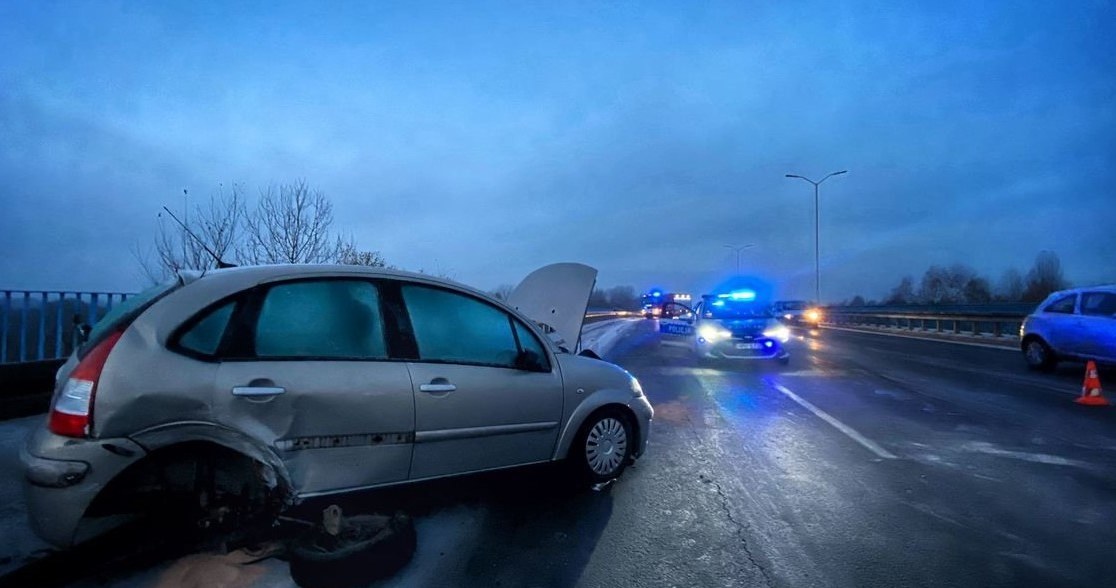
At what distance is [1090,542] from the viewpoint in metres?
4.21

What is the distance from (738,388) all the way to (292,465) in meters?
9.07

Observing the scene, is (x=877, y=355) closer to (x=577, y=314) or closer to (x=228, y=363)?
(x=577, y=314)

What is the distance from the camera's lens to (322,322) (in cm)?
401

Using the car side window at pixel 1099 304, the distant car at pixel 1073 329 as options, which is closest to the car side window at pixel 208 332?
the distant car at pixel 1073 329

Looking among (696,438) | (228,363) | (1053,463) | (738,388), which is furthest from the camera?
(738,388)

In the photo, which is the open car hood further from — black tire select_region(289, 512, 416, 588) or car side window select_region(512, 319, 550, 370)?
black tire select_region(289, 512, 416, 588)

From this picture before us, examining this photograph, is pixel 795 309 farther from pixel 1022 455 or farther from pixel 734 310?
pixel 1022 455

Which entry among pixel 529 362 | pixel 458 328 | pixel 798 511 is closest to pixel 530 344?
pixel 529 362

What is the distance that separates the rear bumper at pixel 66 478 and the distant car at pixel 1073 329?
15.4m

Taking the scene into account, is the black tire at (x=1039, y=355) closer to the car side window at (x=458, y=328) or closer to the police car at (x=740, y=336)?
the police car at (x=740, y=336)

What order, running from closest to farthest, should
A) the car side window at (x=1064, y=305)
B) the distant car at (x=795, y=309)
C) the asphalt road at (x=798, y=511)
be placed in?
the asphalt road at (x=798, y=511) < the car side window at (x=1064, y=305) < the distant car at (x=795, y=309)

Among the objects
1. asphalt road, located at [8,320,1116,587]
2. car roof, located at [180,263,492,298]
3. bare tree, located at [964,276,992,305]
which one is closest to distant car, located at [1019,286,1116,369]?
asphalt road, located at [8,320,1116,587]

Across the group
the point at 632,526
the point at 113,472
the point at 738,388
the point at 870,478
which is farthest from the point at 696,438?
the point at 113,472

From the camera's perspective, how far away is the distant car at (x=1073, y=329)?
A: 1235 cm
